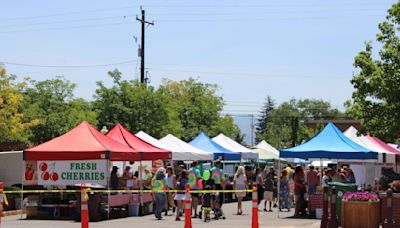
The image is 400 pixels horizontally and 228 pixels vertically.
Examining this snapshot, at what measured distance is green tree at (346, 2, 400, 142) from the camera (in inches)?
1037

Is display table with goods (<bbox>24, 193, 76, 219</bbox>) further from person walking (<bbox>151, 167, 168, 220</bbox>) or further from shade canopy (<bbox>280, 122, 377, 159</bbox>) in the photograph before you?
shade canopy (<bbox>280, 122, 377, 159</bbox>)

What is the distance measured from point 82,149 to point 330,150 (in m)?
8.03

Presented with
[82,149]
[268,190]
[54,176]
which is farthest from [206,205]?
[268,190]

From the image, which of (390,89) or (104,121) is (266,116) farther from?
(390,89)

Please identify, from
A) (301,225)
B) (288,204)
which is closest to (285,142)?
(288,204)

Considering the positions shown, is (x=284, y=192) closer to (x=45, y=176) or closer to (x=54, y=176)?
(x=54, y=176)

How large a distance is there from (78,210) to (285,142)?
89.7m

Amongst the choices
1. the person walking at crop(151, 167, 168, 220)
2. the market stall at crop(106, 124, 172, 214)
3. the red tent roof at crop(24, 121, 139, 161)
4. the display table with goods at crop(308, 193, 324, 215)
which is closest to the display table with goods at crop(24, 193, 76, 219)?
the red tent roof at crop(24, 121, 139, 161)

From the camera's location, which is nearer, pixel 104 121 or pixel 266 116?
pixel 104 121

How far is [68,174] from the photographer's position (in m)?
23.4

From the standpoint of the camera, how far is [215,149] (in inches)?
1426

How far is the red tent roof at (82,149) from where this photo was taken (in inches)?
885

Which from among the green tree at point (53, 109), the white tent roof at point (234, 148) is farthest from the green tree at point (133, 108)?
the white tent roof at point (234, 148)

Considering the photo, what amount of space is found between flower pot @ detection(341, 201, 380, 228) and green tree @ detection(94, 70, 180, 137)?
31.4 m
